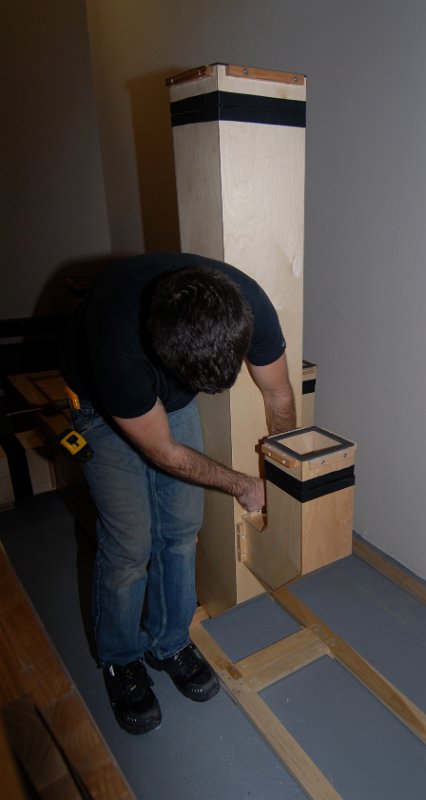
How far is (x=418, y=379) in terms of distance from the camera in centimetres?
186

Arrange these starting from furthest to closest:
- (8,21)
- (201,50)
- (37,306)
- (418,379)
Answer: (37,306), (8,21), (201,50), (418,379)

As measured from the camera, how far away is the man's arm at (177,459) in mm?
1251

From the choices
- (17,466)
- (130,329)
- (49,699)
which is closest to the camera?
(130,329)

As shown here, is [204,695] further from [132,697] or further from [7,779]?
[7,779]

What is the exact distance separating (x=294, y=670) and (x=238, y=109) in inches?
59.6

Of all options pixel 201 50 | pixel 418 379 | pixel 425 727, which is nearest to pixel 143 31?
pixel 201 50

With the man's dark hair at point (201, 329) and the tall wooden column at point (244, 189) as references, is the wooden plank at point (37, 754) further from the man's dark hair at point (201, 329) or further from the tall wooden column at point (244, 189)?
the tall wooden column at point (244, 189)

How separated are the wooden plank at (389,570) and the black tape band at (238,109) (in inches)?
59.6

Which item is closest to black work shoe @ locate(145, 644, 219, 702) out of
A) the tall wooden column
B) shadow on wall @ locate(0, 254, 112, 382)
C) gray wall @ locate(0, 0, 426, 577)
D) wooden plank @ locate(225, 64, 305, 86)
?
the tall wooden column

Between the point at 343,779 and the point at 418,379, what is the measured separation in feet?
3.81

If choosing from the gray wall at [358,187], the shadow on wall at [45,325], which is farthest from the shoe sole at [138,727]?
the shadow on wall at [45,325]

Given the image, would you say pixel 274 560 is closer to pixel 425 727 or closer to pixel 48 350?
pixel 425 727

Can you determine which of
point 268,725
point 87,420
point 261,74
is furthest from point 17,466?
point 261,74

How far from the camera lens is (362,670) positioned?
1614 millimetres
